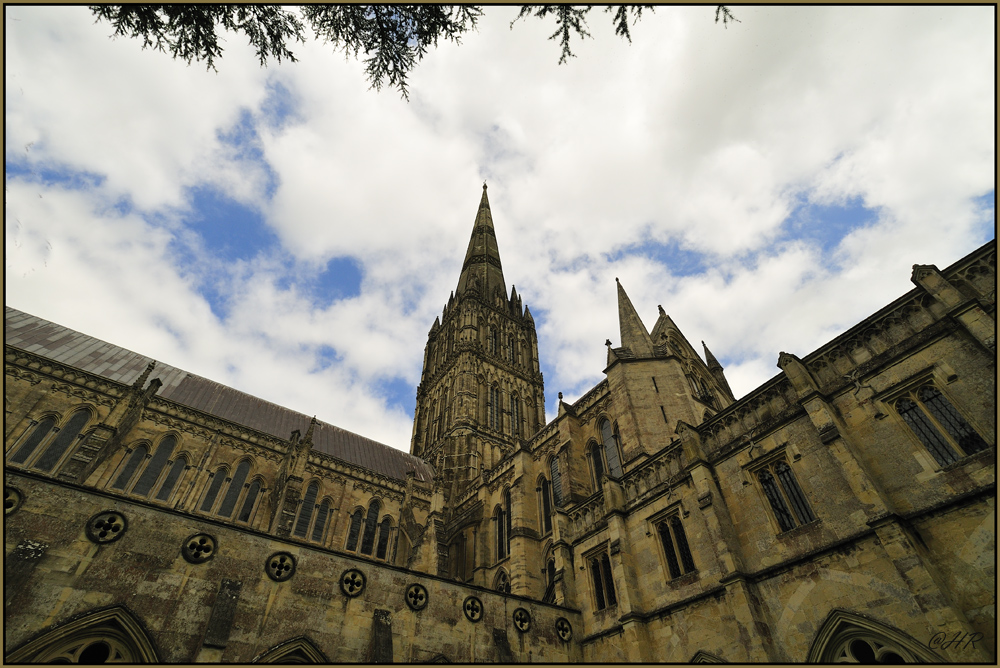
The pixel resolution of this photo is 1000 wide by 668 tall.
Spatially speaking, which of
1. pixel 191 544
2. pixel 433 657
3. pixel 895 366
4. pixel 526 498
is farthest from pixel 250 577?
pixel 895 366

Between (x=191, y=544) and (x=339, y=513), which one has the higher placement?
(x=339, y=513)

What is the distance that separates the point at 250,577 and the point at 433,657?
5.18 meters

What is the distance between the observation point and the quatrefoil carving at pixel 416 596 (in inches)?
506

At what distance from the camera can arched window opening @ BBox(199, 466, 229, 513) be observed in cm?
2358

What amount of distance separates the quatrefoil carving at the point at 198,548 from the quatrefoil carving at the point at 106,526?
4.28ft

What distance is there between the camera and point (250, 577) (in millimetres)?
11070

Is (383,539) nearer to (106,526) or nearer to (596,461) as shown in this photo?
(596,461)

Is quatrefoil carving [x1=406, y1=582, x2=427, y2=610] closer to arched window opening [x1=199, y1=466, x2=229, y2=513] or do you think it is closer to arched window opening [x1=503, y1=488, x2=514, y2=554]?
arched window opening [x1=503, y1=488, x2=514, y2=554]

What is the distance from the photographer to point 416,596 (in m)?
13.1

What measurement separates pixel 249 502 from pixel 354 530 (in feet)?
19.4

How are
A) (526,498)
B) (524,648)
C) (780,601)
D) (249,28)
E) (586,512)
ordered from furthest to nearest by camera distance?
(526,498), (586,512), (524,648), (780,601), (249,28)

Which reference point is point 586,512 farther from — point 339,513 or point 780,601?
point 339,513

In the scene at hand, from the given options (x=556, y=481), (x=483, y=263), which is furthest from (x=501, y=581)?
(x=483, y=263)

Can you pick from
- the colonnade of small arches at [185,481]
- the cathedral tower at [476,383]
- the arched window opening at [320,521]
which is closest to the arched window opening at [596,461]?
the cathedral tower at [476,383]
